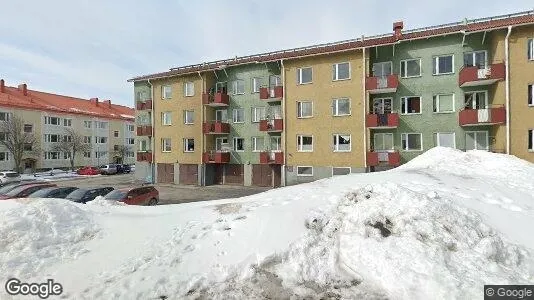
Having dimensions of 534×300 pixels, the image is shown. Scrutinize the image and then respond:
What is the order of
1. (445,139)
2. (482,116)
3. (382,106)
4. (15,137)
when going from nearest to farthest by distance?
(482,116) < (445,139) < (382,106) < (15,137)

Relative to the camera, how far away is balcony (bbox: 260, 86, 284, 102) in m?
28.9

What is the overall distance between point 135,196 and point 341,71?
19.1 meters

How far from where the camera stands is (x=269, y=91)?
29.5 m

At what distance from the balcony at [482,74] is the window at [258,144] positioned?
17.7 meters

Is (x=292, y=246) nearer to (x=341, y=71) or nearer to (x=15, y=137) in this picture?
(x=341, y=71)

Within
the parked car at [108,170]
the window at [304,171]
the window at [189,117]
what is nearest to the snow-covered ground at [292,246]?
the window at [304,171]

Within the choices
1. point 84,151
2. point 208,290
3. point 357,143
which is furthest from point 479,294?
point 84,151

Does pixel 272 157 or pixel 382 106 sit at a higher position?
pixel 382 106

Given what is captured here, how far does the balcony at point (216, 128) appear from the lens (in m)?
32.1

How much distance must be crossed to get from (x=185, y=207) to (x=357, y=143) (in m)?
18.6

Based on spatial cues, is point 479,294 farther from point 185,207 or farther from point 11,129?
point 11,129

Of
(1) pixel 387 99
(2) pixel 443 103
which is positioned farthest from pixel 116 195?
(2) pixel 443 103

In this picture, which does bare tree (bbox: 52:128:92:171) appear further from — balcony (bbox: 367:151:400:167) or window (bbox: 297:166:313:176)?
balcony (bbox: 367:151:400:167)

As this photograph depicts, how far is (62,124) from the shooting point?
177 ft
